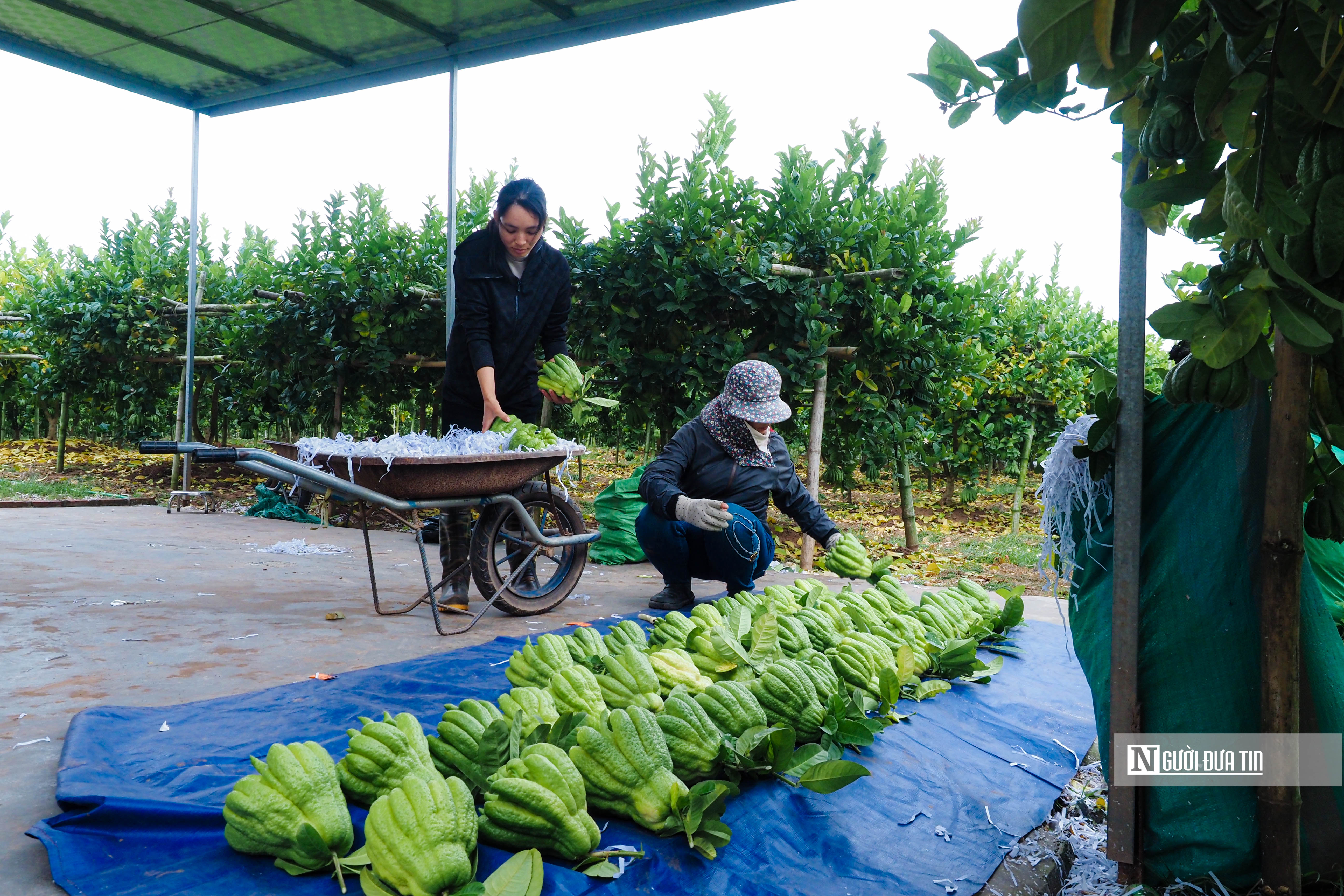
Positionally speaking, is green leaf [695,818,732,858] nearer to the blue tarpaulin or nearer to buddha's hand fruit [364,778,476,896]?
the blue tarpaulin

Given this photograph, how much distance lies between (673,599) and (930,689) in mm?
1914

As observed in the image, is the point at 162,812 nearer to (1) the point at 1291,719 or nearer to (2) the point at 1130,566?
(2) the point at 1130,566

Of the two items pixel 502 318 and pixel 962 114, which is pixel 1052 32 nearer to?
pixel 962 114

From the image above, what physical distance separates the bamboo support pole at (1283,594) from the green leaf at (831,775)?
0.93 meters

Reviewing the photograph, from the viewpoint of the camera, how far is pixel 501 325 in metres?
5.11

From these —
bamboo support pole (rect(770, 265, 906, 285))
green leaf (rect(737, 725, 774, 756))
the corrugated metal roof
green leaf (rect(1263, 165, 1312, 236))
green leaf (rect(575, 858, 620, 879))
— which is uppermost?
the corrugated metal roof

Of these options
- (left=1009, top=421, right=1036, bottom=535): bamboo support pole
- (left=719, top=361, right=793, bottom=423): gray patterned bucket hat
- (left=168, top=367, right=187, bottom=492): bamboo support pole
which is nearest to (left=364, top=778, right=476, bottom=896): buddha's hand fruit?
(left=719, top=361, right=793, bottom=423): gray patterned bucket hat

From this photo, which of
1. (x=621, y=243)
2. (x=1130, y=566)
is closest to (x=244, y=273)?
(x=621, y=243)

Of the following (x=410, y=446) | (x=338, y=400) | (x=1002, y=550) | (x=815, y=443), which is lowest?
(x=1002, y=550)

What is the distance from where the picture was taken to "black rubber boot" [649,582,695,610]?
501 centimetres

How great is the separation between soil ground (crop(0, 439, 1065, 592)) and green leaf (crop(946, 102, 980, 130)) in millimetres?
4372

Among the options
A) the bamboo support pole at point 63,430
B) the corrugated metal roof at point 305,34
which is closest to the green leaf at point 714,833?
the corrugated metal roof at point 305,34

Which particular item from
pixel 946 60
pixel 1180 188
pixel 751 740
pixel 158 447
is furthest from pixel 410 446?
pixel 1180 188

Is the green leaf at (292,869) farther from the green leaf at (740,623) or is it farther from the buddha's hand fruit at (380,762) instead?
the green leaf at (740,623)
